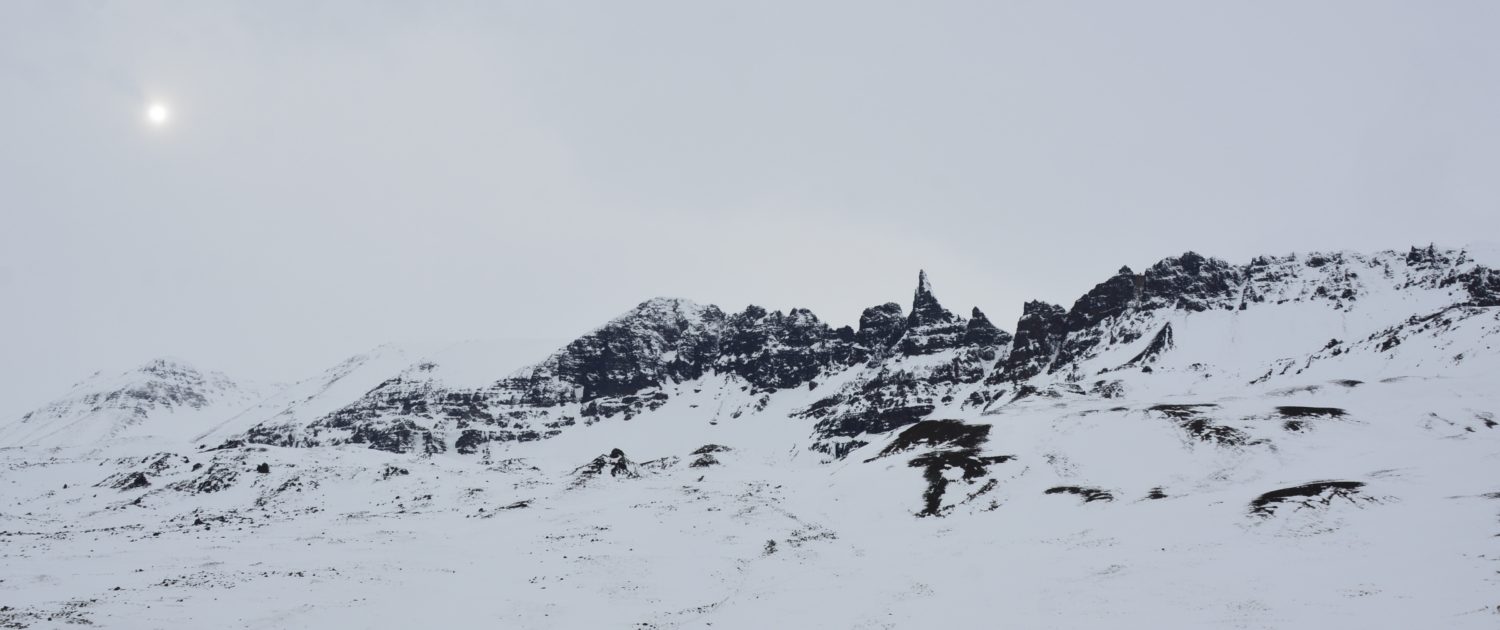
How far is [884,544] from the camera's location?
4181 cm

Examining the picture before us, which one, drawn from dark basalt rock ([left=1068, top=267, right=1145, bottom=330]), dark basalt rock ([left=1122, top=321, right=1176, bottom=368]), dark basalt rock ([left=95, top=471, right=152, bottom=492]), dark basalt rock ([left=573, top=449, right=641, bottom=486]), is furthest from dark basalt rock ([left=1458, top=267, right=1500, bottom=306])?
dark basalt rock ([left=95, top=471, right=152, bottom=492])

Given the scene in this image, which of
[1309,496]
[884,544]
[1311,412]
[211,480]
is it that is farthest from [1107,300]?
[211,480]

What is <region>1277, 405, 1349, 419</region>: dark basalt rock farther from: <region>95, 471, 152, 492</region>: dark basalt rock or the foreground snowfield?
<region>95, 471, 152, 492</region>: dark basalt rock

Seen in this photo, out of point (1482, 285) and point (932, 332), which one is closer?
point (1482, 285)

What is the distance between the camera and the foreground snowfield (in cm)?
2459

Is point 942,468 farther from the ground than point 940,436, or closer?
closer

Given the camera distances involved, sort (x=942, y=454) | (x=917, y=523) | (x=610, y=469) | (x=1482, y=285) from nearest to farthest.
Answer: (x=917, y=523) < (x=942, y=454) < (x=610, y=469) < (x=1482, y=285)

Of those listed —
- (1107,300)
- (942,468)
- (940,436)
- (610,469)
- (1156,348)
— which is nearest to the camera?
(942,468)

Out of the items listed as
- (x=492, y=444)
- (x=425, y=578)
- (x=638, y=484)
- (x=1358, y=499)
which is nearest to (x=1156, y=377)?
(x=638, y=484)

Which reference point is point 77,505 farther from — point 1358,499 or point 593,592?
point 1358,499

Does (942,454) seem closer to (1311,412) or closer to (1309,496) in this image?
(1311,412)

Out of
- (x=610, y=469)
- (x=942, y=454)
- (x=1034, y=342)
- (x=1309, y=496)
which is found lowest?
(x=610, y=469)

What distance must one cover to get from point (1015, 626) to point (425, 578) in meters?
26.9

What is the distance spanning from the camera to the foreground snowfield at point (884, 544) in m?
24.6
